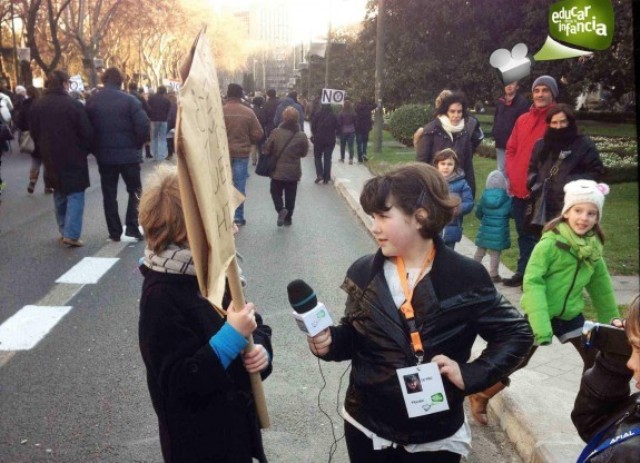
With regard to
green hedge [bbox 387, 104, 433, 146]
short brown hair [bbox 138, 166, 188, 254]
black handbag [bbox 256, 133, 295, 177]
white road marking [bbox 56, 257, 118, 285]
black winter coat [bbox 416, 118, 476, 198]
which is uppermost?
short brown hair [bbox 138, 166, 188, 254]

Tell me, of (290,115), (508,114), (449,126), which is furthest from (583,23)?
(290,115)

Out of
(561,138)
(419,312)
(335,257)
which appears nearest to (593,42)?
(561,138)

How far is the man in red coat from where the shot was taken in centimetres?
672

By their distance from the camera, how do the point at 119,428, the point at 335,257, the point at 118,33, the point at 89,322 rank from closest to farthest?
the point at 119,428 → the point at 89,322 → the point at 335,257 → the point at 118,33

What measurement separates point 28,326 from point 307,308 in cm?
427

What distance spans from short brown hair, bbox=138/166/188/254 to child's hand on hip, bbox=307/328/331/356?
0.55m

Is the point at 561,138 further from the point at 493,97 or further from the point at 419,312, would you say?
the point at 493,97

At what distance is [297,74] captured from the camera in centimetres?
7400

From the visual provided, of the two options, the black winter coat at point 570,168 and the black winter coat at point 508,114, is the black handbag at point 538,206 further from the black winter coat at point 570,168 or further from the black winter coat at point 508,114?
the black winter coat at point 508,114

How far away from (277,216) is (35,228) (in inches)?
148

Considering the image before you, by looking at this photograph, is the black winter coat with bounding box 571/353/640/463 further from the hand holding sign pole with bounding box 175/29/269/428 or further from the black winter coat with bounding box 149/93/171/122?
the black winter coat with bounding box 149/93/171/122

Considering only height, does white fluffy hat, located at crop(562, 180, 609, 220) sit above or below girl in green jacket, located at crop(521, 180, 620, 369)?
above

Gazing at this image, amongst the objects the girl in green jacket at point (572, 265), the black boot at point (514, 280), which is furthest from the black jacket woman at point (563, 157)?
the girl in green jacket at point (572, 265)

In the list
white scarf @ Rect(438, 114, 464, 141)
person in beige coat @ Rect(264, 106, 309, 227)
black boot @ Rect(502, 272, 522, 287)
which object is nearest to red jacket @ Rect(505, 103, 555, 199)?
white scarf @ Rect(438, 114, 464, 141)
